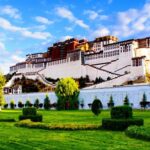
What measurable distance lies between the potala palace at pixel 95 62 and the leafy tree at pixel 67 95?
478 inches

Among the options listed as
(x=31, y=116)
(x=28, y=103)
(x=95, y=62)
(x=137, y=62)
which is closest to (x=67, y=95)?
(x=28, y=103)

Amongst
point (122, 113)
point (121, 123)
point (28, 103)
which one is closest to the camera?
point (121, 123)

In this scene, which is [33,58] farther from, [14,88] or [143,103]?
[143,103]

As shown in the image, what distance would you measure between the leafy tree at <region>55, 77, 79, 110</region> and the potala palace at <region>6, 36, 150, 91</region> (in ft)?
39.8

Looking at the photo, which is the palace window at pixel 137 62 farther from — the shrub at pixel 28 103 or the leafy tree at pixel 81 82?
the shrub at pixel 28 103

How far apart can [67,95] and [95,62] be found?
36182 millimetres

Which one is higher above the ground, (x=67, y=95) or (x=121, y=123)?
(x=67, y=95)

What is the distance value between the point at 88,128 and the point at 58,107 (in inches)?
1539

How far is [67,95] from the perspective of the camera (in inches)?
2307

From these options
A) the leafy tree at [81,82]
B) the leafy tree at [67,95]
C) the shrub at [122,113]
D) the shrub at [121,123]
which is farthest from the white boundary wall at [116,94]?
the shrub at [121,123]

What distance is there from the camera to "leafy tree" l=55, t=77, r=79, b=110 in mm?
57750

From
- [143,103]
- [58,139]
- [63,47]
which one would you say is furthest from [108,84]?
[58,139]

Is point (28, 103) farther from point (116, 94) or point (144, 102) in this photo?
point (144, 102)

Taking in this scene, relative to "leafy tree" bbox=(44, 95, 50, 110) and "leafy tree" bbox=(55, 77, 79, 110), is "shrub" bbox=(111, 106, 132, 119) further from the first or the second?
"leafy tree" bbox=(44, 95, 50, 110)
